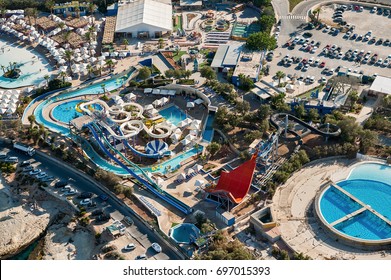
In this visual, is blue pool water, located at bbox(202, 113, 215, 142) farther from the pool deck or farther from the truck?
the truck

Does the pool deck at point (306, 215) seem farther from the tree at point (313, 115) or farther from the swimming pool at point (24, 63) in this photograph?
the swimming pool at point (24, 63)

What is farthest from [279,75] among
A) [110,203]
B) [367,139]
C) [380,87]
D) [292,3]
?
[110,203]

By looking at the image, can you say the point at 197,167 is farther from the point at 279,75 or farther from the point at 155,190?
the point at 279,75

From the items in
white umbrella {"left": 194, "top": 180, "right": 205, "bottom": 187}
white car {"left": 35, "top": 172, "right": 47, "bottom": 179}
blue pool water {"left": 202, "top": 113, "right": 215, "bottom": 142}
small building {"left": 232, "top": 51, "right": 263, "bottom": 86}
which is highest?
small building {"left": 232, "top": 51, "right": 263, "bottom": 86}

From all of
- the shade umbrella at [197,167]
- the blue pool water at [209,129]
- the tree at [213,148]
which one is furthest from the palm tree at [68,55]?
the shade umbrella at [197,167]

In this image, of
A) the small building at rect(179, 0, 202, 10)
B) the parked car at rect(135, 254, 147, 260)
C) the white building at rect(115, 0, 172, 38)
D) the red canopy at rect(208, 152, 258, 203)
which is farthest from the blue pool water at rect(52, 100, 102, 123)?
the small building at rect(179, 0, 202, 10)
